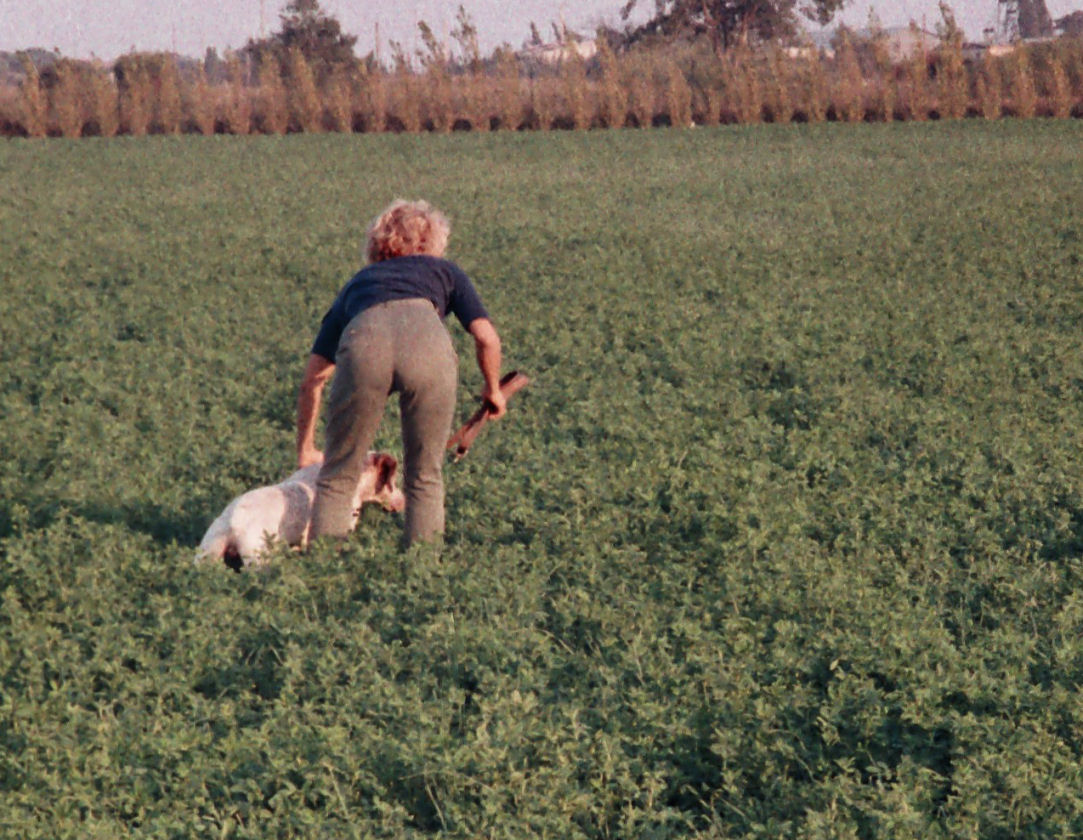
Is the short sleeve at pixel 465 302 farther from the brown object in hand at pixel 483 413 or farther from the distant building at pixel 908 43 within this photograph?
the distant building at pixel 908 43

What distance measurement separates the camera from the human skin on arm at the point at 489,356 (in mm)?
5988

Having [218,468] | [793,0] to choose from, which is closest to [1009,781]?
[218,468]

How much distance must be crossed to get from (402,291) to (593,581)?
153cm

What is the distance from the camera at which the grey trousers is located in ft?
18.6

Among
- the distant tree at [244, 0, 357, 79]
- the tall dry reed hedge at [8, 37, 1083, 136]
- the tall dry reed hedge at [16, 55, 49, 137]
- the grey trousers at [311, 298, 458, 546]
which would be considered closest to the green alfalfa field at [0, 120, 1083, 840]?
the grey trousers at [311, 298, 458, 546]

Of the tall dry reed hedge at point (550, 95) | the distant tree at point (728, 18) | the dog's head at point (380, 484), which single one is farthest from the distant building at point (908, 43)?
the dog's head at point (380, 484)

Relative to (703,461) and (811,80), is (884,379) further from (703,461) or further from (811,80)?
(811,80)

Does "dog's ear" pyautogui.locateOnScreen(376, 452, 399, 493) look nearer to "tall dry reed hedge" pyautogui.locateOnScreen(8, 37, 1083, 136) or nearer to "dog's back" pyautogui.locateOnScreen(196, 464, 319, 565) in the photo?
"dog's back" pyautogui.locateOnScreen(196, 464, 319, 565)

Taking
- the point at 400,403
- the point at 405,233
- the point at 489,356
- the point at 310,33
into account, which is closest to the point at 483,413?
the point at 489,356

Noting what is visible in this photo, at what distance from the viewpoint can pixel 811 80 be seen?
38.9m

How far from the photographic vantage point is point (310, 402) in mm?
6094

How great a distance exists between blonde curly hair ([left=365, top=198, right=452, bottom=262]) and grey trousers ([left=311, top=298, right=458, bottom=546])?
31 centimetres

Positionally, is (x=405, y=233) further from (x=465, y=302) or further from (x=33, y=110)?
(x=33, y=110)

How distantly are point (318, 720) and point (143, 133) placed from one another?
3792 cm
